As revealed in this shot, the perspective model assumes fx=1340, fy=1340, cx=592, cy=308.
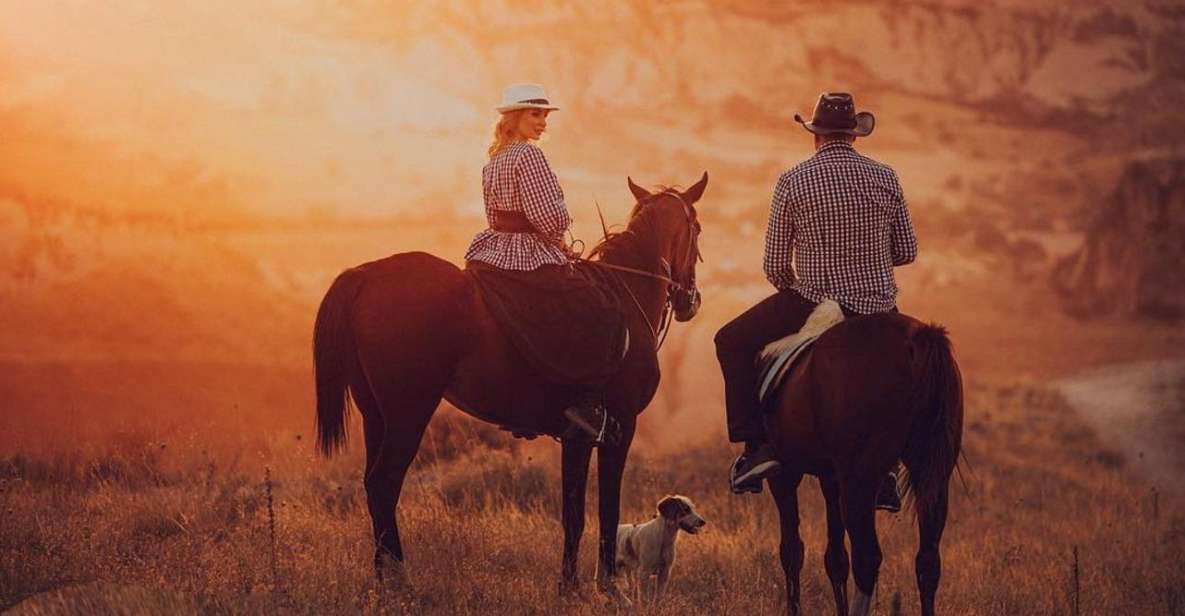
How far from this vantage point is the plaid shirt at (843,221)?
870 centimetres

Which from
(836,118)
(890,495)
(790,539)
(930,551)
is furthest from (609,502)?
(836,118)

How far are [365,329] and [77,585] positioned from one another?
2551mm

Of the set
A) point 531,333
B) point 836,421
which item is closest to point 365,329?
point 531,333

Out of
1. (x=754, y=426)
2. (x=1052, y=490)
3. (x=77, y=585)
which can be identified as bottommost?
(x=1052, y=490)

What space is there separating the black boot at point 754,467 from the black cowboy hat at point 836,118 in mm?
2198

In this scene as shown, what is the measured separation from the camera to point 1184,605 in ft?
39.2

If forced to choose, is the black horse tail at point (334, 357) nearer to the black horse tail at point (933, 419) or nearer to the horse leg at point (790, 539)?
the horse leg at point (790, 539)

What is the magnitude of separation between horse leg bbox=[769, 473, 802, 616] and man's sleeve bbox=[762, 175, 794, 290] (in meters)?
1.38

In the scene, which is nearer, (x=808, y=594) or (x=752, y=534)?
(x=808, y=594)

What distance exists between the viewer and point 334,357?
9781 mm

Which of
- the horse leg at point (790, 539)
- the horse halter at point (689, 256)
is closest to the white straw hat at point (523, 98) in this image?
the horse halter at point (689, 256)

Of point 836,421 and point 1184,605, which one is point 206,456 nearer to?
point 836,421

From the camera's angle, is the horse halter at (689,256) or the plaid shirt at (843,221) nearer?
the plaid shirt at (843,221)

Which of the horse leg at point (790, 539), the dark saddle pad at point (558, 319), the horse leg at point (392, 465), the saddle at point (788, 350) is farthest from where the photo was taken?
the dark saddle pad at point (558, 319)
